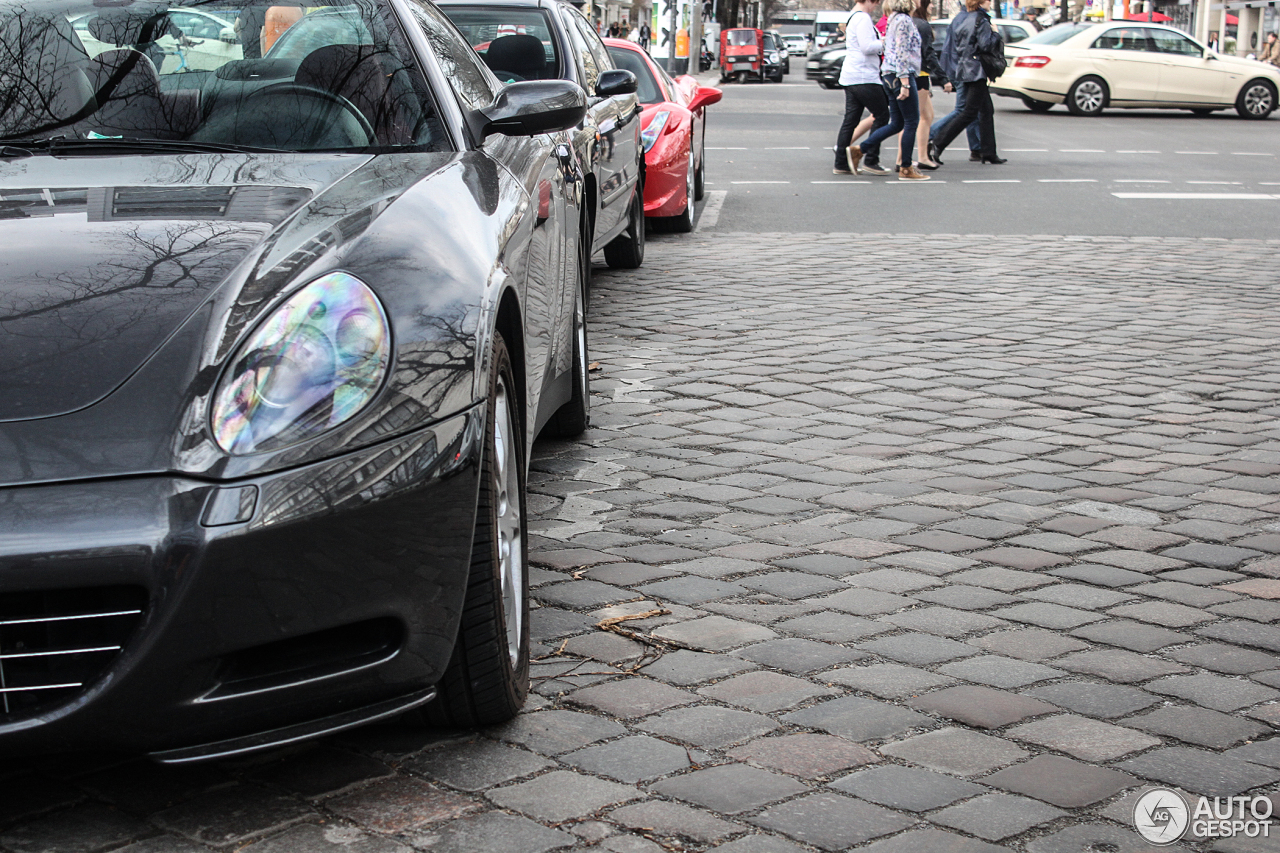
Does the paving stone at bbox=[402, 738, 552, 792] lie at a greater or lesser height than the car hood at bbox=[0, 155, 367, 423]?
lesser

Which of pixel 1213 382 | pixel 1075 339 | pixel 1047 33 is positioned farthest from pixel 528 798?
pixel 1047 33

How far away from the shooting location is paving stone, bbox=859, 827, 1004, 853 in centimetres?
233

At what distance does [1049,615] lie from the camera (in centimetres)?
345

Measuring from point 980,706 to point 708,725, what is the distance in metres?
0.58

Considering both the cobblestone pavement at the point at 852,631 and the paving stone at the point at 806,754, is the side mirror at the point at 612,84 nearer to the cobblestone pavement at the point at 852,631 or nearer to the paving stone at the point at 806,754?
the cobblestone pavement at the point at 852,631

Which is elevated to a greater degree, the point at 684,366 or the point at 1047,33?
the point at 1047,33

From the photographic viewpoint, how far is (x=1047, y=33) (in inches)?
971

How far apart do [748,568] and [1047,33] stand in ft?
76.0

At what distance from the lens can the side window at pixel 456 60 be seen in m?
3.68

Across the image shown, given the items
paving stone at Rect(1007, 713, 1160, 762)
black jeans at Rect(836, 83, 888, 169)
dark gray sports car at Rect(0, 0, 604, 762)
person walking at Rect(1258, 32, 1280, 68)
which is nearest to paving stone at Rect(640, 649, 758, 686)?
dark gray sports car at Rect(0, 0, 604, 762)

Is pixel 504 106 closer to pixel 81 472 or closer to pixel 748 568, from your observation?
pixel 748 568

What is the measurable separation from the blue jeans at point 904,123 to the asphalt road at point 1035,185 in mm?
378

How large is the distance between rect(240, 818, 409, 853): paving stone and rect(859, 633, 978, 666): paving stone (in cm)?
111

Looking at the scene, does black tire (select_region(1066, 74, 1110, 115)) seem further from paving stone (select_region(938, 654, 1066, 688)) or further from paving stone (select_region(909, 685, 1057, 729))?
paving stone (select_region(909, 685, 1057, 729))
